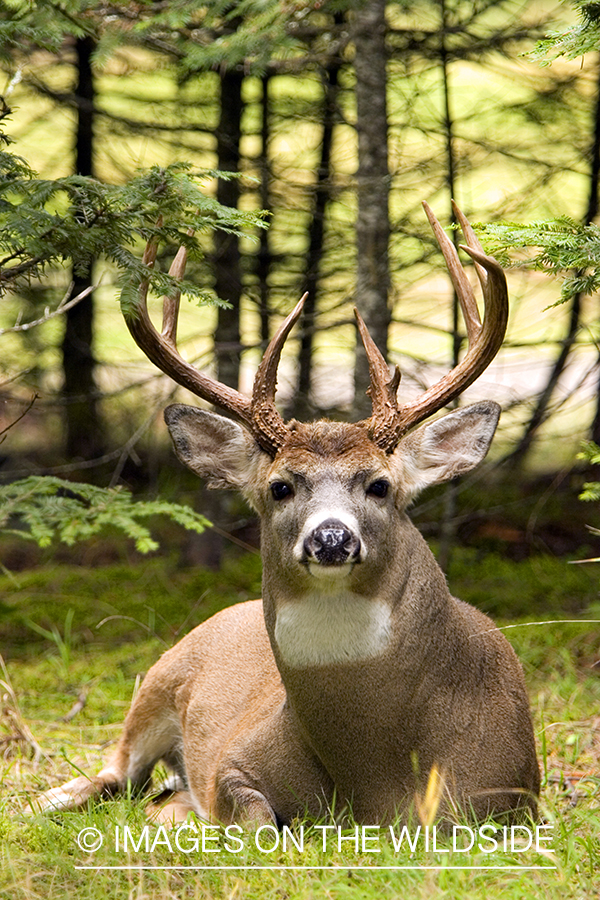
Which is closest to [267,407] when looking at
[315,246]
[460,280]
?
[460,280]

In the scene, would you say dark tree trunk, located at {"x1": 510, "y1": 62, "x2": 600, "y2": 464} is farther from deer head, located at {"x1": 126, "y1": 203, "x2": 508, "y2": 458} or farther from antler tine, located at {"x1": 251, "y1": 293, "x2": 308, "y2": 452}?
antler tine, located at {"x1": 251, "y1": 293, "x2": 308, "y2": 452}

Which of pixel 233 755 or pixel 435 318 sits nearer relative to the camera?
pixel 233 755

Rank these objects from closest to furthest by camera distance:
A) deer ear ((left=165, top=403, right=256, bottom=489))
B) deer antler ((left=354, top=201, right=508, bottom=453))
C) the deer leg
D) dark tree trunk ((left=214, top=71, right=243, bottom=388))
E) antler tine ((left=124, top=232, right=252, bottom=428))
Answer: deer antler ((left=354, top=201, right=508, bottom=453)) < antler tine ((left=124, top=232, right=252, bottom=428)) < deer ear ((left=165, top=403, right=256, bottom=489)) < the deer leg < dark tree trunk ((left=214, top=71, right=243, bottom=388))

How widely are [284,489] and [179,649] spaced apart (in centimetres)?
169

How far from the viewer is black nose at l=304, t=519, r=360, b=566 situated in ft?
10.8

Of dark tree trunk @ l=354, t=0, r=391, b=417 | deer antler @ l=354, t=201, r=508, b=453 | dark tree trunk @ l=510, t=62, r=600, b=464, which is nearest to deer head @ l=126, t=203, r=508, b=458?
deer antler @ l=354, t=201, r=508, b=453

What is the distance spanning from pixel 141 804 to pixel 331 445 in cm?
146

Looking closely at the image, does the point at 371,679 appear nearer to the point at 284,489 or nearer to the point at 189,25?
the point at 284,489

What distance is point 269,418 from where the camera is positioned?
3.91m

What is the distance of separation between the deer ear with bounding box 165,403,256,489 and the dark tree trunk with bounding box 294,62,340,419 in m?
2.75

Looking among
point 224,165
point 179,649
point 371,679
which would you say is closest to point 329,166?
point 224,165

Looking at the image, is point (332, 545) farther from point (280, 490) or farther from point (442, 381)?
point (442, 381)

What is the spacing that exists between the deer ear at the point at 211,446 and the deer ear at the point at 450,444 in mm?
584

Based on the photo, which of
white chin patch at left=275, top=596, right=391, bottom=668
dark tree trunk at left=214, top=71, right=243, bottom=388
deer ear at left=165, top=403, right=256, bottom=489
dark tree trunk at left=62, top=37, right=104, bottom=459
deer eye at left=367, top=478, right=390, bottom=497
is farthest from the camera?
dark tree trunk at left=62, top=37, right=104, bottom=459
